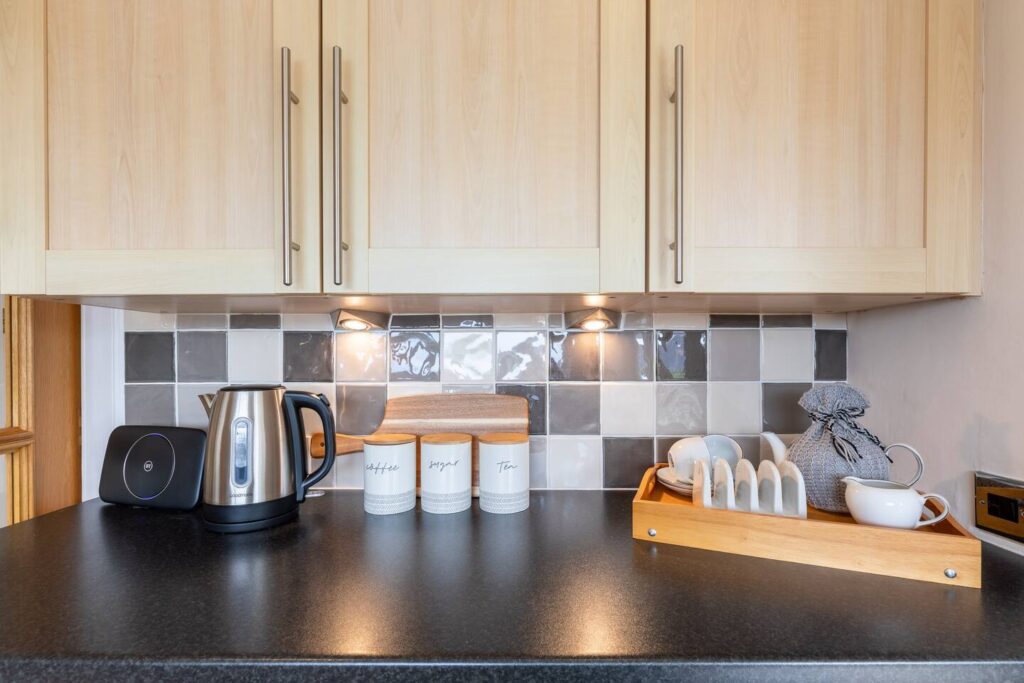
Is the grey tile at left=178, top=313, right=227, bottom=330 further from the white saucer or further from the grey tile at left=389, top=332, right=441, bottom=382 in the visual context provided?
Answer: the white saucer

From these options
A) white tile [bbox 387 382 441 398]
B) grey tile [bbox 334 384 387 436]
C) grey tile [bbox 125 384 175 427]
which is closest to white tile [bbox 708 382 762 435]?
white tile [bbox 387 382 441 398]

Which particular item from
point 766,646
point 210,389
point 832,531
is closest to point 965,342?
point 832,531

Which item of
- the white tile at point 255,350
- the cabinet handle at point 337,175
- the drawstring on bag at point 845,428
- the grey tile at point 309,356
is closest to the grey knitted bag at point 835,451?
the drawstring on bag at point 845,428

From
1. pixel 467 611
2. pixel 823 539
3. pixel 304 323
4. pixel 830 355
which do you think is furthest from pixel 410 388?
pixel 830 355

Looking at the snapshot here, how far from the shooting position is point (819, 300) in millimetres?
955

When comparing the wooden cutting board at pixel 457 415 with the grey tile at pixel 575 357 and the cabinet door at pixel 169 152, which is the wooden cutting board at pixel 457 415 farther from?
the cabinet door at pixel 169 152

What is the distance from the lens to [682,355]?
1.19 meters

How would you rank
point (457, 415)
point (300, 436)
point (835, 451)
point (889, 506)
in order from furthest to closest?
1. point (457, 415)
2. point (300, 436)
3. point (835, 451)
4. point (889, 506)

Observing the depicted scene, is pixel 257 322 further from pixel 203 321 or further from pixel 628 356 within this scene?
pixel 628 356

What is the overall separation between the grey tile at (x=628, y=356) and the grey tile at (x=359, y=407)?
0.55 metres

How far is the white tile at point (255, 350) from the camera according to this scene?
1205mm

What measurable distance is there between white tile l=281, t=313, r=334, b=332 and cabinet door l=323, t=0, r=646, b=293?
40cm

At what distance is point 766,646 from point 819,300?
0.66 metres

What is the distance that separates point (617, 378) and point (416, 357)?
494mm
